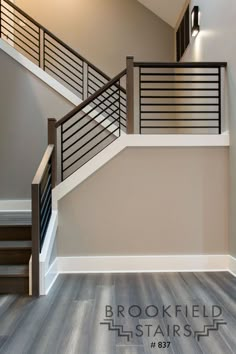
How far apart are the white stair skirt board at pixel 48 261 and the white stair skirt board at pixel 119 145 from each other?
0.91 ft

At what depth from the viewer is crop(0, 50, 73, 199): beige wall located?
209 inches

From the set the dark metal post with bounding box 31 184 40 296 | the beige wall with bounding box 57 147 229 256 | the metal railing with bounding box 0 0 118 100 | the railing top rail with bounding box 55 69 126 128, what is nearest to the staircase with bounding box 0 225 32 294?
the dark metal post with bounding box 31 184 40 296

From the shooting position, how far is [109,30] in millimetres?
7000

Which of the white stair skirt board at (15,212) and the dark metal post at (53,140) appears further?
the white stair skirt board at (15,212)

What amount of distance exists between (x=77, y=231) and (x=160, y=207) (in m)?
1.11

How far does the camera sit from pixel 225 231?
407cm

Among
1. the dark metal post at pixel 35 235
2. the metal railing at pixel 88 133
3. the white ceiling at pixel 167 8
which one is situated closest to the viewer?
the dark metal post at pixel 35 235

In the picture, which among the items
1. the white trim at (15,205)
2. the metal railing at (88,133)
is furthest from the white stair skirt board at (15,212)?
the metal railing at (88,133)

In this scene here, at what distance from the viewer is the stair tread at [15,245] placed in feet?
11.8

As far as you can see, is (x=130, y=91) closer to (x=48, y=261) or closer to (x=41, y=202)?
(x=41, y=202)

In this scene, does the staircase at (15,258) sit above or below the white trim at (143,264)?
above

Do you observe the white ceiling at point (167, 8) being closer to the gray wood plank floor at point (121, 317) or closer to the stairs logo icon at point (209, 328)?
A: the gray wood plank floor at point (121, 317)

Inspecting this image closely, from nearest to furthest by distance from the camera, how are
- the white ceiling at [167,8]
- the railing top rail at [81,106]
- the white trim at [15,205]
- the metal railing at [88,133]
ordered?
the railing top rail at [81,106] → the metal railing at [88,133] → the white trim at [15,205] → the white ceiling at [167,8]

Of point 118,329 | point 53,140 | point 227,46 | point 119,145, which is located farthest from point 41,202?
point 227,46
